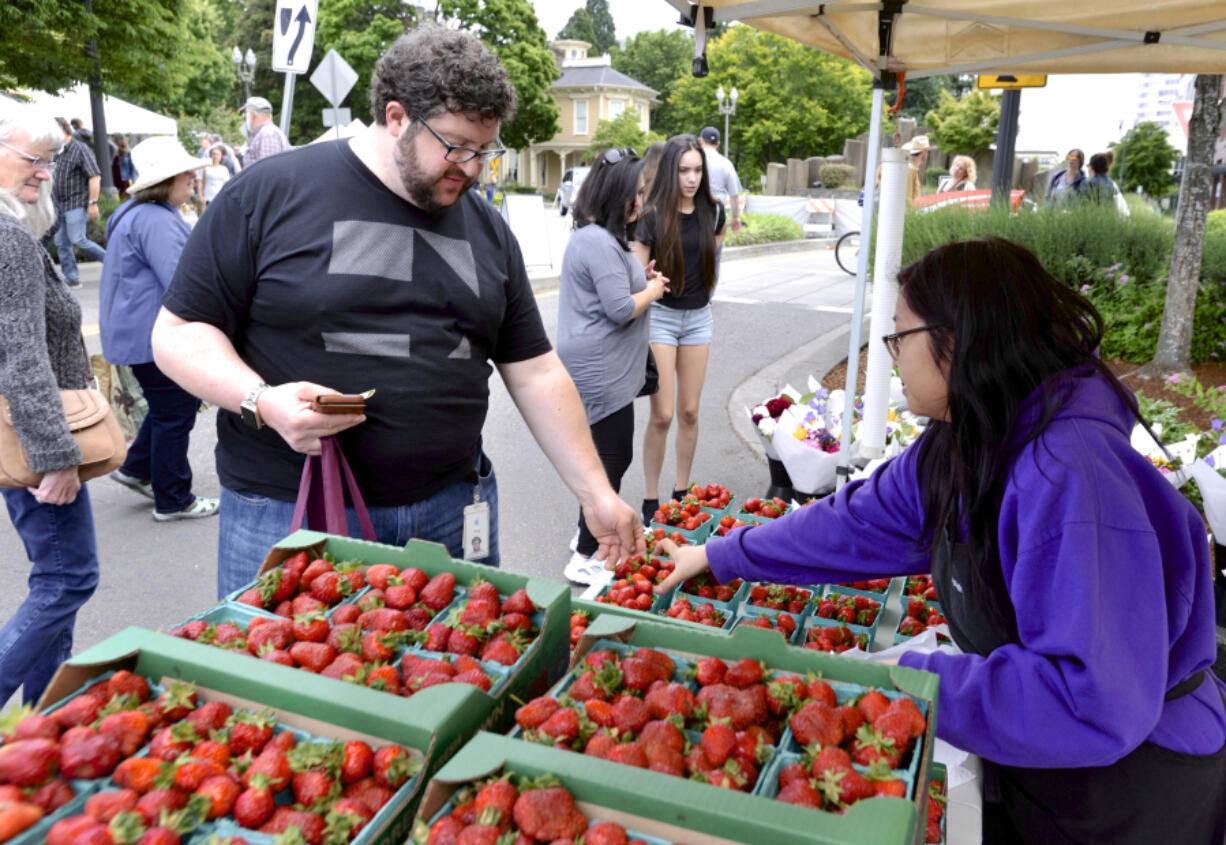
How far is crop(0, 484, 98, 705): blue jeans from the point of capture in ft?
10.3

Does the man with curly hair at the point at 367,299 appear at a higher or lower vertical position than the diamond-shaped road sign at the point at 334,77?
lower

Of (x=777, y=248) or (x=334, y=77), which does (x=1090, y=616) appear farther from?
(x=777, y=248)

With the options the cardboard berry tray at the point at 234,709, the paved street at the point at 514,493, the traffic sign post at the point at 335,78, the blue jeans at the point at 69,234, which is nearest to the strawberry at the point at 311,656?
the cardboard berry tray at the point at 234,709

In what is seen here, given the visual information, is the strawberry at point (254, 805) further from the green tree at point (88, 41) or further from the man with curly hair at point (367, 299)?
the green tree at point (88, 41)

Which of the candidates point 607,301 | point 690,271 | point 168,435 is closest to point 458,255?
point 607,301

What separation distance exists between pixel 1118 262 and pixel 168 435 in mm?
7745

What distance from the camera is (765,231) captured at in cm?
2364

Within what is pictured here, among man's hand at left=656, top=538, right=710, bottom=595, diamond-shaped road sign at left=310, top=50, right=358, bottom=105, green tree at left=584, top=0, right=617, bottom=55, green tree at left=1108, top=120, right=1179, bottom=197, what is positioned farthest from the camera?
green tree at left=584, top=0, right=617, bottom=55

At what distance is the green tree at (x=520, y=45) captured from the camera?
50375mm

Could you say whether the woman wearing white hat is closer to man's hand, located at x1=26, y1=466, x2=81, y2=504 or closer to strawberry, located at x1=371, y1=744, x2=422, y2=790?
man's hand, located at x1=26, y1=466, x2=81, y2=504

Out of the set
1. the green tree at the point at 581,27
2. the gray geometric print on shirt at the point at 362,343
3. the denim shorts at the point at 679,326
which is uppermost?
the green tree at the point at 581,27

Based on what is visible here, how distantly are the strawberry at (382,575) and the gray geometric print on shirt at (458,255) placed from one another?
77 cm

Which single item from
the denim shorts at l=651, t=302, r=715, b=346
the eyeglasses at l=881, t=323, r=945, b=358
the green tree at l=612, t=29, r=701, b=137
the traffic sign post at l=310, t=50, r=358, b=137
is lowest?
the denim shorts at l=651, t=302, r=715, b=346

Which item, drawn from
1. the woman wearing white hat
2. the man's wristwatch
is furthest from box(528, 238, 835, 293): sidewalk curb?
the man's wristwatch
